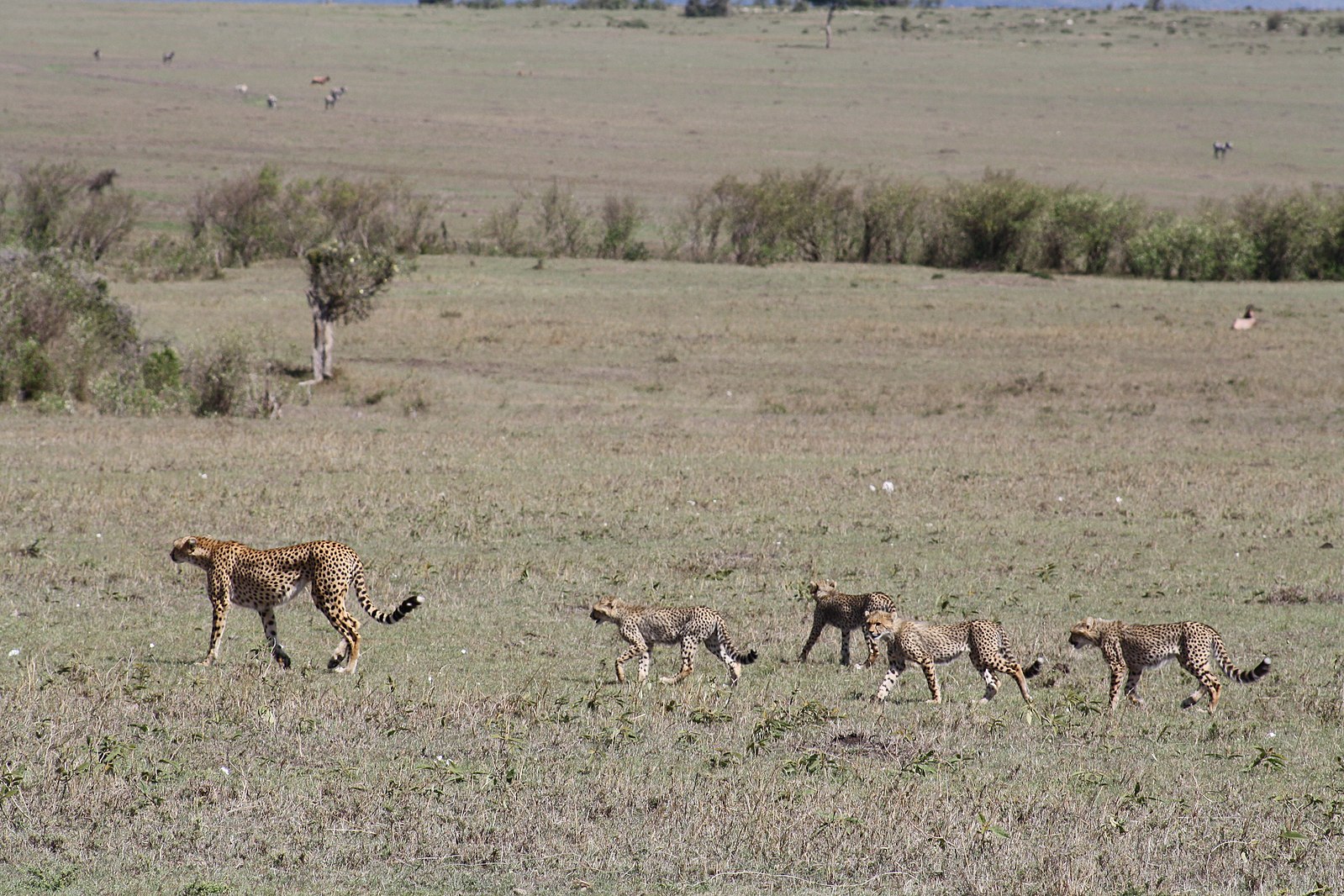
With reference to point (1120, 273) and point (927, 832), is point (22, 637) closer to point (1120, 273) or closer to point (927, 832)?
point (927, 832)

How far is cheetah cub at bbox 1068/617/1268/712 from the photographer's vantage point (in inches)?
395

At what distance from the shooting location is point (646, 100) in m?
95.4

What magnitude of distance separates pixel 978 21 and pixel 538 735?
5892 inches

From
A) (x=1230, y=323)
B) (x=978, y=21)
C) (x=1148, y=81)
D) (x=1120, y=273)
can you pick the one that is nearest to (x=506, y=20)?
(x=978, y=21)

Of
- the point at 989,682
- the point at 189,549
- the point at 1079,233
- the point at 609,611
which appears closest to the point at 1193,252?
the point at 1079,233

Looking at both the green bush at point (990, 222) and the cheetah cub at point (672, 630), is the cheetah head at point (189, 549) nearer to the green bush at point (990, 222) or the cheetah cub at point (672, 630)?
the cheetah cub at point (672, 630)

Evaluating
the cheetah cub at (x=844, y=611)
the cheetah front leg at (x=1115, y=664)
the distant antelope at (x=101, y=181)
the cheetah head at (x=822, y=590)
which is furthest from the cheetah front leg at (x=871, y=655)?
the distant antelope at (x=101, y=181)

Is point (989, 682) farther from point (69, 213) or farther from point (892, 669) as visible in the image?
point (69, 213)

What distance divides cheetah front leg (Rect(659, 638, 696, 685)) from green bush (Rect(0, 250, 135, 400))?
684 inches

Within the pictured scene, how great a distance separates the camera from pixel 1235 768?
878cm

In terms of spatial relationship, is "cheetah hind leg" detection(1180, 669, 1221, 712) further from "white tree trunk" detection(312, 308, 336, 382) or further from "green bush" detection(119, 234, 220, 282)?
"green bush" detection(119, 234, 220, 282)

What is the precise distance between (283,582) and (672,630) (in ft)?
8.99

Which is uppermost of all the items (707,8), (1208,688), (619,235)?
(707,8)

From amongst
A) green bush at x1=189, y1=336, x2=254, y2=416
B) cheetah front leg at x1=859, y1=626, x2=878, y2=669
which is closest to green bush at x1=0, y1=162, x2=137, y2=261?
green bush at x1=189, y1=336, x2=254, y2=416
